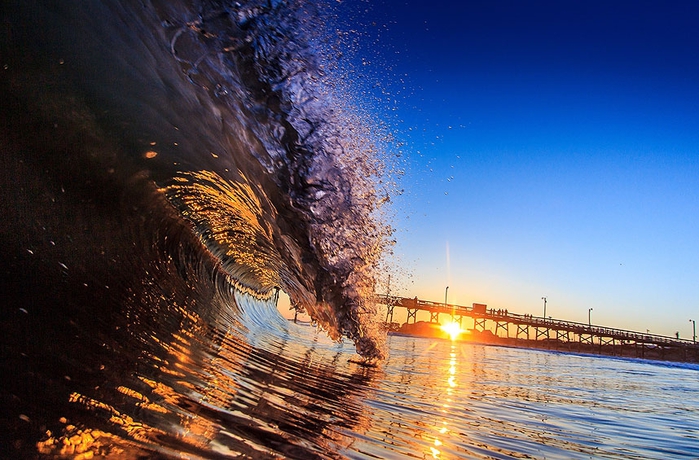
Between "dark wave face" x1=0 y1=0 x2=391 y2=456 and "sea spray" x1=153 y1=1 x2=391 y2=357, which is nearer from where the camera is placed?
"dark wave face" x1=0 y1=0 x2=391 y2=456

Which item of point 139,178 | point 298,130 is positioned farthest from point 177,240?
point 298,130

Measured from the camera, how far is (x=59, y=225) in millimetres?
2396

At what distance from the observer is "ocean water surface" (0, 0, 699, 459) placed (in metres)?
1.50

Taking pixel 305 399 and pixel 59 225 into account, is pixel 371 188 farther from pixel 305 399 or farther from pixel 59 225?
pixel 59 225

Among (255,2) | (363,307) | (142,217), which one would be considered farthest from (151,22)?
(363,307)

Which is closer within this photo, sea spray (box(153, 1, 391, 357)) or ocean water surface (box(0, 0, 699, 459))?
ocean water surface (box(0, 0, 699, 459))

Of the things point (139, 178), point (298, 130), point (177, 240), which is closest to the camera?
point (298, 130)

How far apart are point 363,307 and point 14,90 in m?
5.05

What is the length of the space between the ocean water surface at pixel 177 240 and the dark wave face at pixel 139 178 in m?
0.01

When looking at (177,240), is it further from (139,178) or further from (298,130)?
(298,130)

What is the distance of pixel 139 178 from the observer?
3674 mm

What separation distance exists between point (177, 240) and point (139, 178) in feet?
4.31

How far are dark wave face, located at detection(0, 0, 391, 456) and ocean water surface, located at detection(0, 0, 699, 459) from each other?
0.04ft

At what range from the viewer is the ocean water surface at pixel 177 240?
150 centimetres
